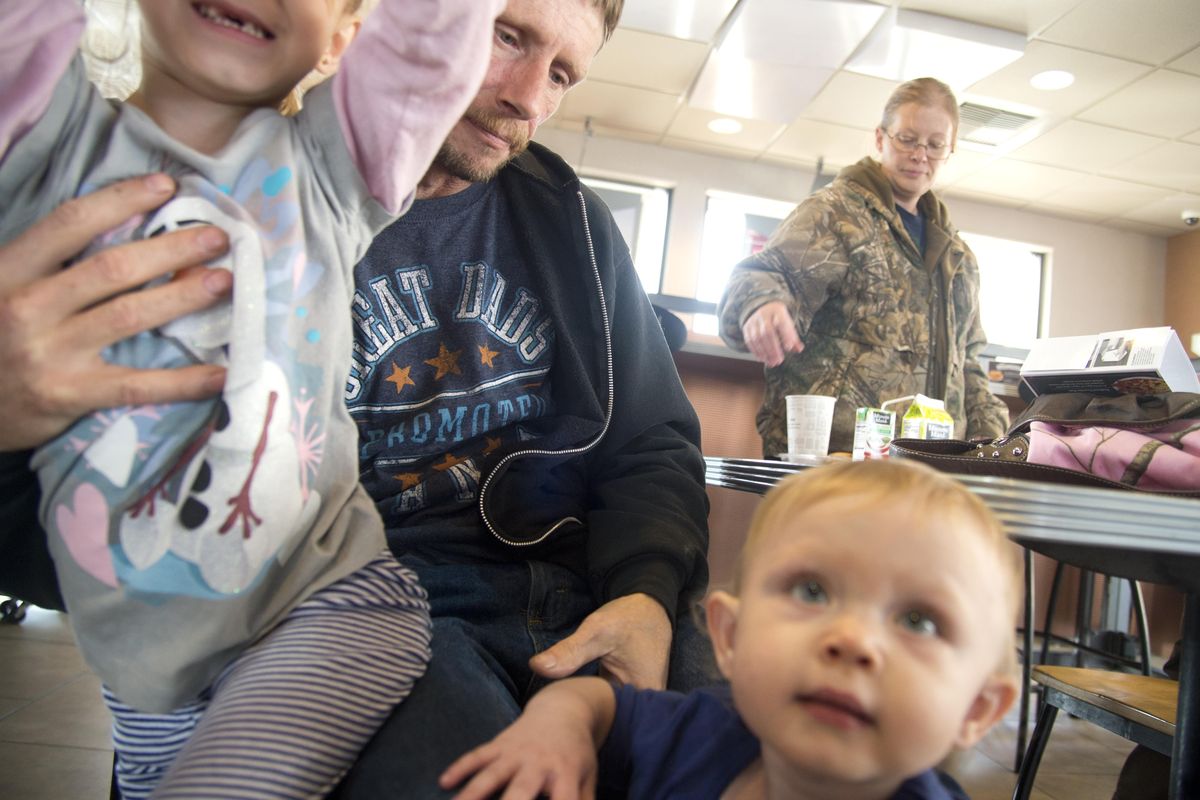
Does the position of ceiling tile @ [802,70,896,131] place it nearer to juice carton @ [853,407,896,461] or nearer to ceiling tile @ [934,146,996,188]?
ceiling tile @ [934,146,996,188]

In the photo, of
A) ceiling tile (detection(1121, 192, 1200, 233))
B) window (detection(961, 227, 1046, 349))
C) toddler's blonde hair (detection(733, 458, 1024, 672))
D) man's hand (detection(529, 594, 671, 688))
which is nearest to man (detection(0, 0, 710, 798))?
man's hand (detection(529, 594, 671, 688))

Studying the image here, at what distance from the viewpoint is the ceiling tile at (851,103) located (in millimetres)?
Result: 5605

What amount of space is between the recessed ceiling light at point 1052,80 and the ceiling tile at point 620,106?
92.9 inches

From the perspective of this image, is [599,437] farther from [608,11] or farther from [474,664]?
[608,11]

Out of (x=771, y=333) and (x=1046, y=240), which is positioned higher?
(x=1046, y=240)

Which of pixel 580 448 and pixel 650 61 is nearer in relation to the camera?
pixel 580 448

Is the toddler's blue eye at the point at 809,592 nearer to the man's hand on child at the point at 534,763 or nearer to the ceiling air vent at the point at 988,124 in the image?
the man's hand on child at the point at 534,763

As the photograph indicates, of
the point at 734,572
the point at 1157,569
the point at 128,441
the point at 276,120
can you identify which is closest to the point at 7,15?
the point at 276,120

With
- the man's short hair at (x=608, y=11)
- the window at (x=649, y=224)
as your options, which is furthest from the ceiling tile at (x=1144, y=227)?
the man's short hair at (x=608, y=11)

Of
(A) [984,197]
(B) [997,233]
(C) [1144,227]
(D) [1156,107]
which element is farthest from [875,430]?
(C) [1144,227]

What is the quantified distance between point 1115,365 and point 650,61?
500 centimetres

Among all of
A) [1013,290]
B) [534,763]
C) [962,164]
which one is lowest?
[534,763]

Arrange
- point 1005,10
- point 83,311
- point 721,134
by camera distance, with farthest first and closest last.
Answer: point 721,134 → point 1005,10 → point 83,311

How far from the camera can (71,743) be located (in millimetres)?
2068
